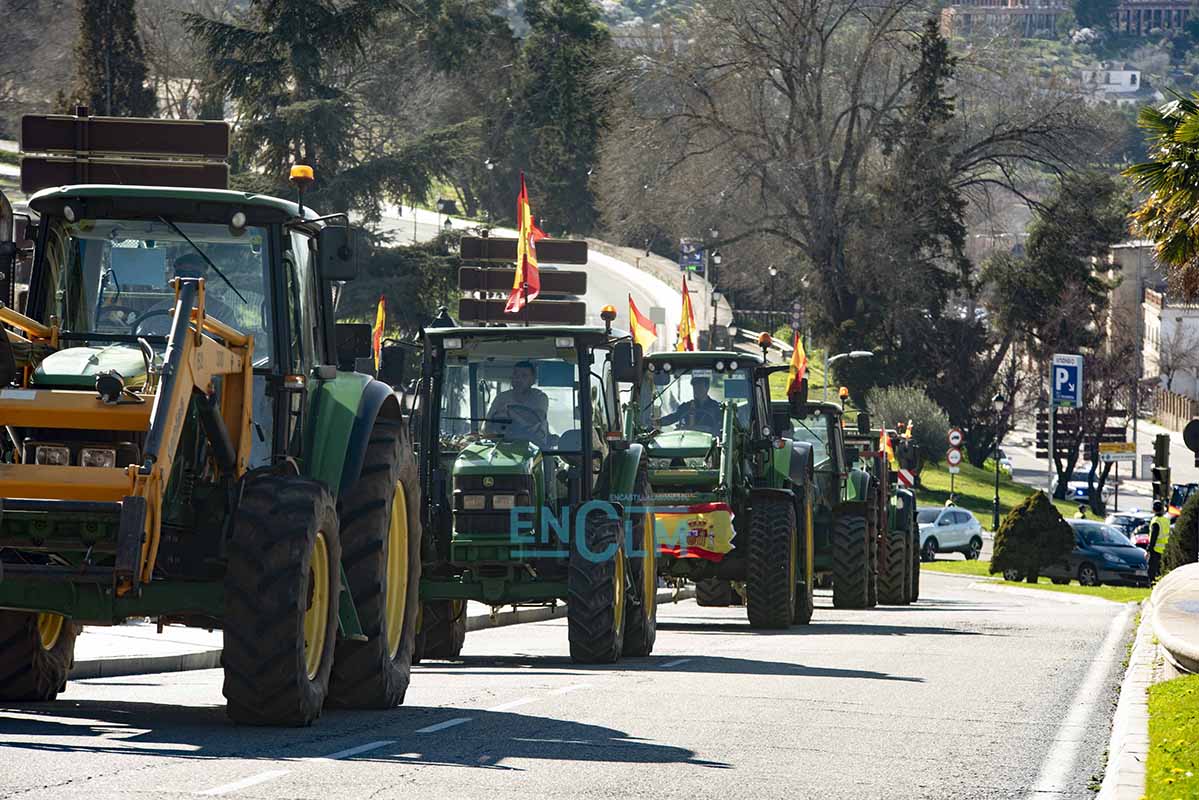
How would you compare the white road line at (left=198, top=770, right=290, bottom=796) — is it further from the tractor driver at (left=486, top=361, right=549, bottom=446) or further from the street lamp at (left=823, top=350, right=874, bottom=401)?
the street lamp at (left=823, top=350, right=874, bottom=401)

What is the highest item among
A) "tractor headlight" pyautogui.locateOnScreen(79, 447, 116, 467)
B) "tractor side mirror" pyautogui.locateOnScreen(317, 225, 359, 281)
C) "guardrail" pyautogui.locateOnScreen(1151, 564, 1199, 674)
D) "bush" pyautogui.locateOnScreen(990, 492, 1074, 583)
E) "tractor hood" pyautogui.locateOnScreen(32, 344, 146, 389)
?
"tractor side mirror" pyautogui.locateOnScreen(317, 225, 359, 281)

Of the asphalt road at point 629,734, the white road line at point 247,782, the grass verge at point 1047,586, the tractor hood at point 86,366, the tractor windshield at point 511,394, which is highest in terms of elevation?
the tractor windshield at point 511,394

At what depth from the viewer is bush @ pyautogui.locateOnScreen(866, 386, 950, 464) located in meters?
80.0

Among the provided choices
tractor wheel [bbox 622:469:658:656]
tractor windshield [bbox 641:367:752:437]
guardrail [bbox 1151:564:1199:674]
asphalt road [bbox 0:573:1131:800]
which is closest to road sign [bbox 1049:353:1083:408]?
guardrail [bbox 1151:564:1199:674]

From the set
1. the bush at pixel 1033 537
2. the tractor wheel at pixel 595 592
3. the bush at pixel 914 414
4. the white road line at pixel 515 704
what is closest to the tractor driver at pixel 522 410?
the tractor wheel at pixel 595 592

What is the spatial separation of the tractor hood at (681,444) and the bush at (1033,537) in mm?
21585

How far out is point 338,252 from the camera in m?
12.4

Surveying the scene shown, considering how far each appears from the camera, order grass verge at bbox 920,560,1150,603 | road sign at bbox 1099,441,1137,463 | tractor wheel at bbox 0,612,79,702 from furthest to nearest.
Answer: road sign at bbox 1099,441,1137,463 → grass verge at bbox 920,560,1150,603 → tractor wheel at bbox 0,612,79,702

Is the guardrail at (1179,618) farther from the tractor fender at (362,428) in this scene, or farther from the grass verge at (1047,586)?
the grass verge at (1047,586)

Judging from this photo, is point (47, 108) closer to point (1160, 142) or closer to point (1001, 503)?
point (1001, 503)

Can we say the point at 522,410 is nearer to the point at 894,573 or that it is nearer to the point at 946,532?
the point at 894,573

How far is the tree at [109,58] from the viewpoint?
64750mm

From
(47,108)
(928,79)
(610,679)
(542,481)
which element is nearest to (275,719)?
(610,679)

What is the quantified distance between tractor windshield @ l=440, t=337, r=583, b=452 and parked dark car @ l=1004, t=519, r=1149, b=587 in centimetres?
2898
